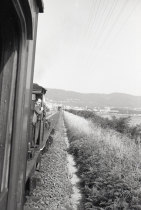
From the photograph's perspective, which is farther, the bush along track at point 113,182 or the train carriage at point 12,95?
the bush along track at point 113,182

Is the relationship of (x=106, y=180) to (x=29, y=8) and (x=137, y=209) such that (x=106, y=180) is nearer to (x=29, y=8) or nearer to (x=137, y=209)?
(x=137, y=209)

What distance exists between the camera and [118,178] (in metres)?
5.07

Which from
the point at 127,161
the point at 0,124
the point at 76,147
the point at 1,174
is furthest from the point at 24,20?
the point at 76,147

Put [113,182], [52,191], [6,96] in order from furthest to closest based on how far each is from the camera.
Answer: [52,191], [113,182], [6,96]

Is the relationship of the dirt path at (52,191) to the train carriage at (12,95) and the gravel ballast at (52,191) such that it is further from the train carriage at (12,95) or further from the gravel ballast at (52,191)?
the train carriage at (12,95)

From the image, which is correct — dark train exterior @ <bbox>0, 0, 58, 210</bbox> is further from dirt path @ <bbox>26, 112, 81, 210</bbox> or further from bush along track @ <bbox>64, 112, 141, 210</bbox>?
bush along track @ <bbox>64, 112, 141, 210</bbox>

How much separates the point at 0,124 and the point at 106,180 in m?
4.42

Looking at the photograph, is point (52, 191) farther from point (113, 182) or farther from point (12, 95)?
point (12, 95)

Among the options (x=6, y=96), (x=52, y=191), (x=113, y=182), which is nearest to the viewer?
(x=6, y=96)

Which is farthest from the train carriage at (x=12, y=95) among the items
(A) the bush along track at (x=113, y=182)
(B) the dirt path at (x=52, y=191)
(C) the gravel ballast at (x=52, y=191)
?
(A) the bush along track at (x=113, y=182)

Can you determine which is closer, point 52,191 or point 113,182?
point 113,182

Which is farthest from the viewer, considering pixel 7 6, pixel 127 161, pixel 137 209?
pixel 127 161

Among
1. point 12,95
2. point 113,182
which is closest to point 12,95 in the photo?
point 12,95

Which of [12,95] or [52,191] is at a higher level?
[12,95]
